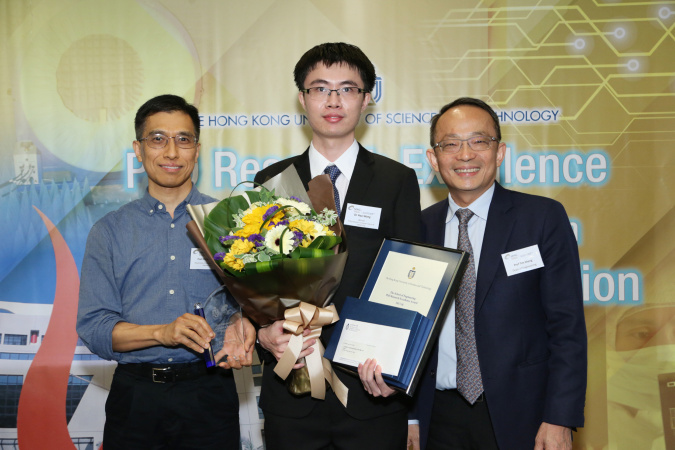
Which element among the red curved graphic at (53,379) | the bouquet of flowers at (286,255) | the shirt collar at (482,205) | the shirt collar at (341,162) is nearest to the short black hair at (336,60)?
the shirt collar at (341,162)

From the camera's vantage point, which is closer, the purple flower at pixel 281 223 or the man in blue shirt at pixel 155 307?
the purple flower at pixel 281 223

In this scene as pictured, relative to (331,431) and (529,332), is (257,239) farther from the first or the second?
(529,332)

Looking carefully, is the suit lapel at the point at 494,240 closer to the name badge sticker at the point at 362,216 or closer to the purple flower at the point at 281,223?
the name badge sticker at the point at 362,216

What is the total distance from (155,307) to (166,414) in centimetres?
44

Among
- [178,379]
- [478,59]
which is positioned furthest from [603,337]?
[178,379]

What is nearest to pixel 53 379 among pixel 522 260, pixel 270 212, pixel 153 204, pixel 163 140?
pixel 153 204

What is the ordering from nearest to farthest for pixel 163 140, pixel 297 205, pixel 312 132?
pixel 297 205 → pixel 163 140 → pixel 312 132

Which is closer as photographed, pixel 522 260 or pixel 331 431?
pixel 331 431

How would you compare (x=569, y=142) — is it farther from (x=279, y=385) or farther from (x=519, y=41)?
(x=279, y=385)

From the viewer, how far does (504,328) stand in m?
2.15

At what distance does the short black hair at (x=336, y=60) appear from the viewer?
7.34 feet

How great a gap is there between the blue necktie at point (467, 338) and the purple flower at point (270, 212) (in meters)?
0.89

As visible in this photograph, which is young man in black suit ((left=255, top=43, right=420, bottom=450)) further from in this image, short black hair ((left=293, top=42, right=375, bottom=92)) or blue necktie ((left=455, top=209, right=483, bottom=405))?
blue necktie ((left=455, top=209, right=483, bottom=405))

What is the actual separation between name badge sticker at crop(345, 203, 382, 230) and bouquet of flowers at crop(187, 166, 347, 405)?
0.48 ft
